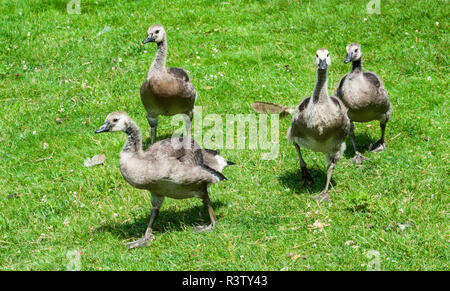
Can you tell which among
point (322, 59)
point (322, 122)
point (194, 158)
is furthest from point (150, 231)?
point (322, 59)

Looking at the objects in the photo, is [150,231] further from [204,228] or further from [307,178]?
[307,178]

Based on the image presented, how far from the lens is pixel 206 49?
43.8ft

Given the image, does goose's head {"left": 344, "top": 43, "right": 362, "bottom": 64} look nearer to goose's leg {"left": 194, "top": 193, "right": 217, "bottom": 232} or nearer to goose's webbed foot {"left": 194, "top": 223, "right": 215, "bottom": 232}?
goose's leg {"left": 194, "top": 193, "right": 217, "bottom": 232}

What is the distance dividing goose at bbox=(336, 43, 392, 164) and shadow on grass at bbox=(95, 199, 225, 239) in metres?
2.96

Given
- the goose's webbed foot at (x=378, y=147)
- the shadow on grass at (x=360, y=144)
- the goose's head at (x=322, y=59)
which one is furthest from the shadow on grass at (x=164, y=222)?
Result: the goose's webbed foot at (x=378, y=147)

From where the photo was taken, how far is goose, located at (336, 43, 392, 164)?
9.22 m

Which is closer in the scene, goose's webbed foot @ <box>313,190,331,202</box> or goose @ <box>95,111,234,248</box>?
goose @ <box>95,111,234,248</box>

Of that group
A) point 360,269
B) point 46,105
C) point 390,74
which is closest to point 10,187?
point 46,105

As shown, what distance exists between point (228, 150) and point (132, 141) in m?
3.14

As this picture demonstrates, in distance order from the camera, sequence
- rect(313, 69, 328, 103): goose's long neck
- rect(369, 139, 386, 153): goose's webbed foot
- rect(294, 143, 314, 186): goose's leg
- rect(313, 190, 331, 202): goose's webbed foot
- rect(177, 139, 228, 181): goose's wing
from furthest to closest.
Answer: rect(369, 139, 386, 153): goose's webbed foot
rect(294, 143, 314, 186): goose's leg
rect(313, 190, 331, 202): goose's webbed foot
rect(313, 69, 328, 103): goose's long neck
rect(177, 139, 228, 181): goose's wing

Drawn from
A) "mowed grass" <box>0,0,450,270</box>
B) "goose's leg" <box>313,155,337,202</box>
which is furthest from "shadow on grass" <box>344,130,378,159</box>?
"goose's leg" <box>313,155,337,202</box>

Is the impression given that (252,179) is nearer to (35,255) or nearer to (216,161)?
(216,161)

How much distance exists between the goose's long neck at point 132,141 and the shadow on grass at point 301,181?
2.75m

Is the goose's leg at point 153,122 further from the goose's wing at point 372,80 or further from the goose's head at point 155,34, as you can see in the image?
the goose's wing at point 372,80
